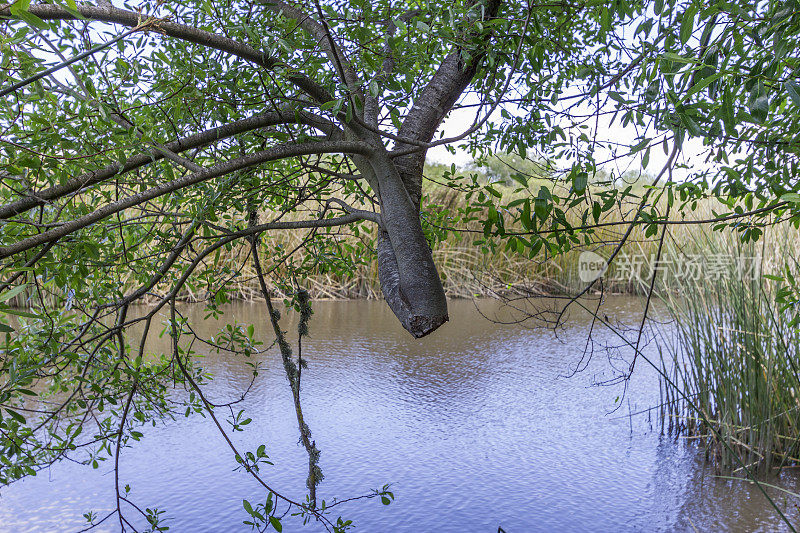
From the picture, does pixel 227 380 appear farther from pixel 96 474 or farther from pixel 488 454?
pixel 488 454

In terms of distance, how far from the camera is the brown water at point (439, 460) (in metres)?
2.54

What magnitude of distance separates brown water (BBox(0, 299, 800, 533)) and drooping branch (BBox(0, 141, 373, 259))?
1.15m

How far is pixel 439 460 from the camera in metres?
2.99

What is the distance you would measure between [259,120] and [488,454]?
2053 millimetres

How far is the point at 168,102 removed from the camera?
5.92ft

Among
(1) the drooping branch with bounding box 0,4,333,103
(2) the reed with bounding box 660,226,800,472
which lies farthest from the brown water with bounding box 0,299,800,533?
(1) the drooping branch with bounding box 0,4,333,103

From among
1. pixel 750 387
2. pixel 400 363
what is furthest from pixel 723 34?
pixel 400 363

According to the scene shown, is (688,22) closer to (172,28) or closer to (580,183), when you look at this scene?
(580,183)

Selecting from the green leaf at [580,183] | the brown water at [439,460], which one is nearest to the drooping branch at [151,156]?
the green leaf at [580,183]

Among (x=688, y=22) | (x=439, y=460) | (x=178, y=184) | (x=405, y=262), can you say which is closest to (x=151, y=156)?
(x=178, y=184)

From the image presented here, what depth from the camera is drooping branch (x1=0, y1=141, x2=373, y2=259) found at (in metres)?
1.11

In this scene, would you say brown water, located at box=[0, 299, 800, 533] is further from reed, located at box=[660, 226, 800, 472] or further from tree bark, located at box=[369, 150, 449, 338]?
tree bark, located at box=[369, 150, 449, 338]

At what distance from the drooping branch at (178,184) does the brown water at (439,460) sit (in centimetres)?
115

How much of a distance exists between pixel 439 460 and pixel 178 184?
2.12m
